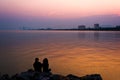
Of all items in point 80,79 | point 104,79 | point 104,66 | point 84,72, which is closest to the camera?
point 80,79

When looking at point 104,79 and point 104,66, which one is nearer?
point 104,79

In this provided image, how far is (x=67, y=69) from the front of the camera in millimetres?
27938

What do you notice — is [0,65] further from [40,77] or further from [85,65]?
[40,77]

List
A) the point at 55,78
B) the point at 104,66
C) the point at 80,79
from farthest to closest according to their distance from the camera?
1. the point at 104,66
2. the point at 80,79
3. the point at 55,78

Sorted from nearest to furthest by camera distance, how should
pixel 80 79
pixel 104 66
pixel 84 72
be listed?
pixel 80 79 < pixel 84 72 < pixel 104 66

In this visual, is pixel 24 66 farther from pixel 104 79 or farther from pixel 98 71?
pixel 104 79

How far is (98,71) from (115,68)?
8.79ft

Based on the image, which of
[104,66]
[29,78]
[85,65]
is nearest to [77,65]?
[85,65]

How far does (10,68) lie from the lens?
96.7 feet

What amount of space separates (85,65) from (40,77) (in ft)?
44.3

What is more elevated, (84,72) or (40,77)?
(40,77)

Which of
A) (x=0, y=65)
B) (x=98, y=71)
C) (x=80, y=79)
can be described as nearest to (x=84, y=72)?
(x=98, y=71)

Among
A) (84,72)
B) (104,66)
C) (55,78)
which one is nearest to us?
(55,78)

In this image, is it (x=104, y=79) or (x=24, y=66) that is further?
(x=24, y=66)
